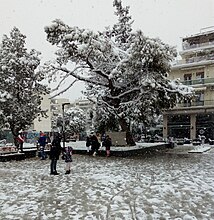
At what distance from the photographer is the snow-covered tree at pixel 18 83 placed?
21.9 m

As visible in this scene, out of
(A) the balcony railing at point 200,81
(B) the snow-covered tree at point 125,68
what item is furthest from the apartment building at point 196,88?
A: (B) the snow-covered tree at point 125,68

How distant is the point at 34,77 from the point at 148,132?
25370 millimetres

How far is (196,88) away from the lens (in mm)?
36250

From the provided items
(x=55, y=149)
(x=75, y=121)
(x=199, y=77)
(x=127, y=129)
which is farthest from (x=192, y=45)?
(x=55, y=149)

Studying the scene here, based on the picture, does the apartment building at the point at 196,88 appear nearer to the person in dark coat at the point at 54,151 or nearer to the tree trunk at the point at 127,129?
the tree trunk at the point at 127,129

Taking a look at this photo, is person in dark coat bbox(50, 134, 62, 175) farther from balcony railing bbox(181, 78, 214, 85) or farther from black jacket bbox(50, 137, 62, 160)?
balcony railing bbox(181, 78, 214, 85)

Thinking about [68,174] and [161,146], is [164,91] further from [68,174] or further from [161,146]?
[68,174]

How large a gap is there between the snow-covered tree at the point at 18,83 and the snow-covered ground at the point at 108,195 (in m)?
11.4

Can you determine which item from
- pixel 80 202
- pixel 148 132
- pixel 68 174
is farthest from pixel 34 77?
pixel 148 132

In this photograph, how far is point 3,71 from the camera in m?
22.3

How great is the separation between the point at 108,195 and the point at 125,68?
1205cm

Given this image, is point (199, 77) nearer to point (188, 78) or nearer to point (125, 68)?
point (188, 78)

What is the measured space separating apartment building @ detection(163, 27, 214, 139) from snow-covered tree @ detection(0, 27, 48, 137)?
20150 mm

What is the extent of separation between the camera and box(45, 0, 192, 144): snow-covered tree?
1748 cm
